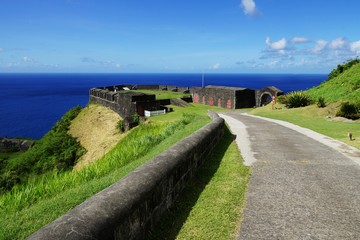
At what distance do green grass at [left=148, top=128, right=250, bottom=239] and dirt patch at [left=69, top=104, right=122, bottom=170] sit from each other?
26.4 m

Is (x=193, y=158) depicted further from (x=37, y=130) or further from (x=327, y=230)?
(x=37, y=130)

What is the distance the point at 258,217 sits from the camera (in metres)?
5.40

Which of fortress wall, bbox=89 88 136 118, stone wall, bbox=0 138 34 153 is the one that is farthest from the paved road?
stone wall, bbox=0 138 34 153

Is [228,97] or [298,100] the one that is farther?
[228,97]

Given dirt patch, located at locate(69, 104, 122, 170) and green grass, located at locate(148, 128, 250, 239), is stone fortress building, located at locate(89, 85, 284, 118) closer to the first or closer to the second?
dirt patch, located at locate(69, 104, 122, 170)

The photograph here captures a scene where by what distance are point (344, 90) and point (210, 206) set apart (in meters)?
25.8

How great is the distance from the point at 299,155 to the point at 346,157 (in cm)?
140

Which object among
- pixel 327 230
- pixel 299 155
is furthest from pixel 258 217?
pixel 299 155

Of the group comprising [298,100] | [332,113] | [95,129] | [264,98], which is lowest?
[95,129]

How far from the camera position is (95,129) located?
43.6 metres

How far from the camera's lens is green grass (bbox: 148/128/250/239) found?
490 centimetres

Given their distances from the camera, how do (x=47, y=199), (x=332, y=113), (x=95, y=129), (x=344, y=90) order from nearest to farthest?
1. (x=47, y=199)
2. (x=332, y=113)
3. (x=344, y=90)
4. (x=95, y=129)

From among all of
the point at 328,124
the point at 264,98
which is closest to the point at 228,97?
the point at 264,98

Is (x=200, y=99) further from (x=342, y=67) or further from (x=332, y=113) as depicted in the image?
(x=332, y=113)
